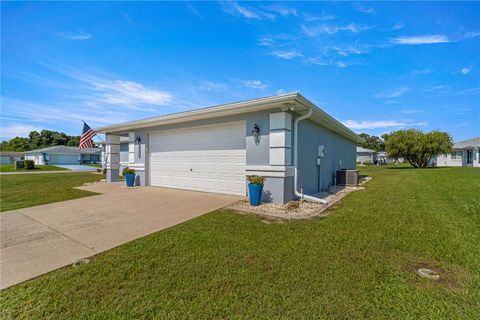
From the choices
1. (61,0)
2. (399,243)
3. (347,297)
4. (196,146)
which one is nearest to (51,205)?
(196,146)

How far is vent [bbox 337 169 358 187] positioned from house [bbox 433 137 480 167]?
1095 inches

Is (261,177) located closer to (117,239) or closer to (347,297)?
(117,239)

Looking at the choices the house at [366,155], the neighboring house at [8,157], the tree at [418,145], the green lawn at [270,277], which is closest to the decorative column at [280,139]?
the green lawn at [270,277]

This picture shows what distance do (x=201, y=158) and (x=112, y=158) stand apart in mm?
6814

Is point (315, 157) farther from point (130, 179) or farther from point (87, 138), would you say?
point (87, 138)

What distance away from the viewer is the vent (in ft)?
33.6

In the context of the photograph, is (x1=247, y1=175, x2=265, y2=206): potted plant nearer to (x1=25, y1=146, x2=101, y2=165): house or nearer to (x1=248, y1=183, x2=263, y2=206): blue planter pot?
(x1=248, y1=183, x2=263, y2=206): blue planter pot

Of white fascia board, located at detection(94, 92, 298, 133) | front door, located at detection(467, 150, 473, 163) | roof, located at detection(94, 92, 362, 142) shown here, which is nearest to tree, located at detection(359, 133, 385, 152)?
front door, located at detection(467, 150, 473, 163)

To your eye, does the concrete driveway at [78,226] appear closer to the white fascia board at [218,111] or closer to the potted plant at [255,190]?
the potted plant at [255,190]

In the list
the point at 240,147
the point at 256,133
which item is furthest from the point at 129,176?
the point at 256,133

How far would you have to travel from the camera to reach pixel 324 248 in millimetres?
3168

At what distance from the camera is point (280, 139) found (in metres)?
5.84

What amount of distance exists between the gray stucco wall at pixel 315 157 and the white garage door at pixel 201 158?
1.90m

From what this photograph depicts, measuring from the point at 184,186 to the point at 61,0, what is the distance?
6.72 meters
